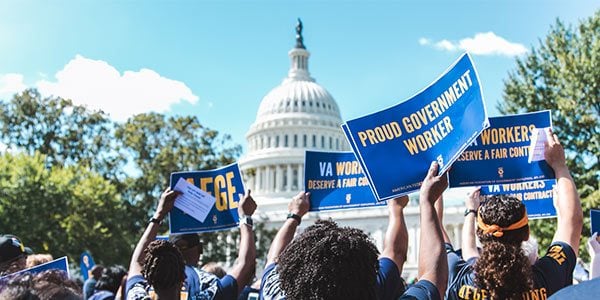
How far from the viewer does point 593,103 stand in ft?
60.2

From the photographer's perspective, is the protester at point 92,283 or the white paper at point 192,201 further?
the protester at point 92,283

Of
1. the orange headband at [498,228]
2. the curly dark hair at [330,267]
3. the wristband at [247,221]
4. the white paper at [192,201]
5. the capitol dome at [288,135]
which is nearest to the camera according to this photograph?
the curly dark hair at [330,267]

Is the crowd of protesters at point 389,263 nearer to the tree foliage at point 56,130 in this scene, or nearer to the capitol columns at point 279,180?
the tree foliage at point 56,130

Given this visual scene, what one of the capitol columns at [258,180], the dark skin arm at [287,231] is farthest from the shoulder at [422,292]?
the capitol columns at [258,180]

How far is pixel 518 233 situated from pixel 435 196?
519mm

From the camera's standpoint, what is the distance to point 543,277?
3.07m

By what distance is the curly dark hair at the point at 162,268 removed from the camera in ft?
10.8

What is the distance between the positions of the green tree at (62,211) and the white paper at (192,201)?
20.2 metres

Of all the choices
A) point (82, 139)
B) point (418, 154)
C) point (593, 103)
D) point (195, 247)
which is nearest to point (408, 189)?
point (418, 154)

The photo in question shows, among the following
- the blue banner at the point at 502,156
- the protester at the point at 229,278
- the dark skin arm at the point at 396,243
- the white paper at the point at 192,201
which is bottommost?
the protester at the point at 229,278

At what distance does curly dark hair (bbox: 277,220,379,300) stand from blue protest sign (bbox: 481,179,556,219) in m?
3.37

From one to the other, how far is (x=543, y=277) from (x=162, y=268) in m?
1.92

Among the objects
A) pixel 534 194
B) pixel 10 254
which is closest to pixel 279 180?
pixel 534 194

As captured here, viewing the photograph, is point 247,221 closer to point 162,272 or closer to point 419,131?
point 162,272
